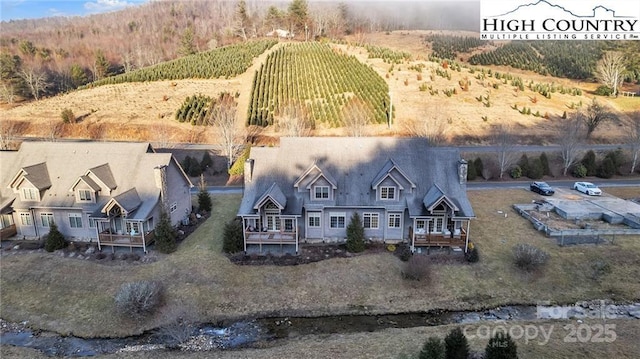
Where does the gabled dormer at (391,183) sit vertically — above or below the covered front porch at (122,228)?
above

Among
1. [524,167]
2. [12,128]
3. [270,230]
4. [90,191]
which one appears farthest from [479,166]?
[12,128]

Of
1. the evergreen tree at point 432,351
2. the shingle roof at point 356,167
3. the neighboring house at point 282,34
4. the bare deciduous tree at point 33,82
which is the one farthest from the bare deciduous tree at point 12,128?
the neighboring house at point 282,34

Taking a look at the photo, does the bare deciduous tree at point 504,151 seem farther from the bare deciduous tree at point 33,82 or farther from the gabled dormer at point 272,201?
the bare deciduous tree at point 33,82

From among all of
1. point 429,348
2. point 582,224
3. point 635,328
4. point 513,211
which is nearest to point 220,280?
point 429,348

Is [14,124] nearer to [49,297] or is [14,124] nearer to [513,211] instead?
[49,297]

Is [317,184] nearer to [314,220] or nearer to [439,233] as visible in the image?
[314,220]
